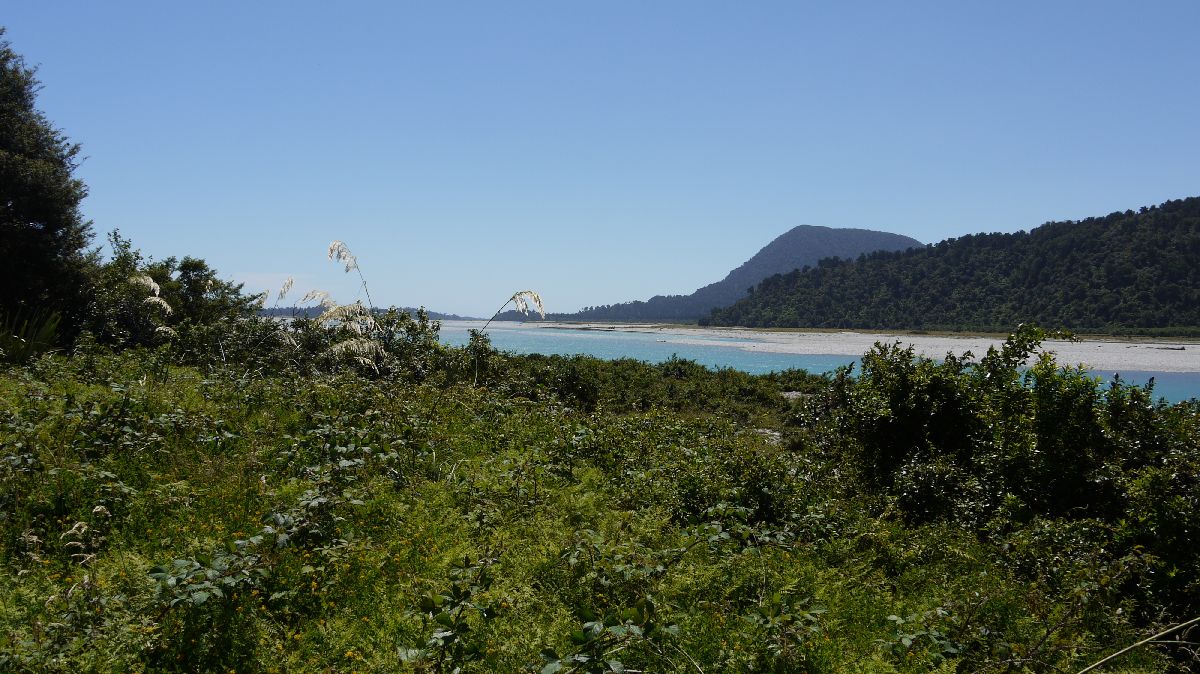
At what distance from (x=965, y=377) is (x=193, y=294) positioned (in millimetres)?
22724

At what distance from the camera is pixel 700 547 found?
5078 millimetres

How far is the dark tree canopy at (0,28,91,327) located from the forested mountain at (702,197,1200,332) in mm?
96403

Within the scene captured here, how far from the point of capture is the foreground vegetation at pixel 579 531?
3459 mm

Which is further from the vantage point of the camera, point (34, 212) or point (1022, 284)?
point (1022, 284)

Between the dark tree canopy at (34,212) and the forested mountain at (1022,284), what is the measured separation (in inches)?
3795

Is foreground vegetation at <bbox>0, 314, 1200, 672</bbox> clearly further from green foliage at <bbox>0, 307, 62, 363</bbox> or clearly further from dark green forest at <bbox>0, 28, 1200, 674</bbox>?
green foliage at <bbox>0, 307, 62, 363</bbox>

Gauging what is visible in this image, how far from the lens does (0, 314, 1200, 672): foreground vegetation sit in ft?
11.3

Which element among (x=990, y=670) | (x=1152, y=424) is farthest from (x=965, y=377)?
(x=990, y=670)

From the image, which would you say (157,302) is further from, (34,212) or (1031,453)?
(1031,453)

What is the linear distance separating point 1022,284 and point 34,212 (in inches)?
4839

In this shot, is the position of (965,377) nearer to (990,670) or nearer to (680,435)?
(680,435)

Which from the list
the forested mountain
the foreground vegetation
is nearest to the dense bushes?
the foreground vegetation

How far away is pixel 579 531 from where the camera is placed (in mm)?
4969

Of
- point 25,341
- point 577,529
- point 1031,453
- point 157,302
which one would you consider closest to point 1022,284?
point 1031,453
